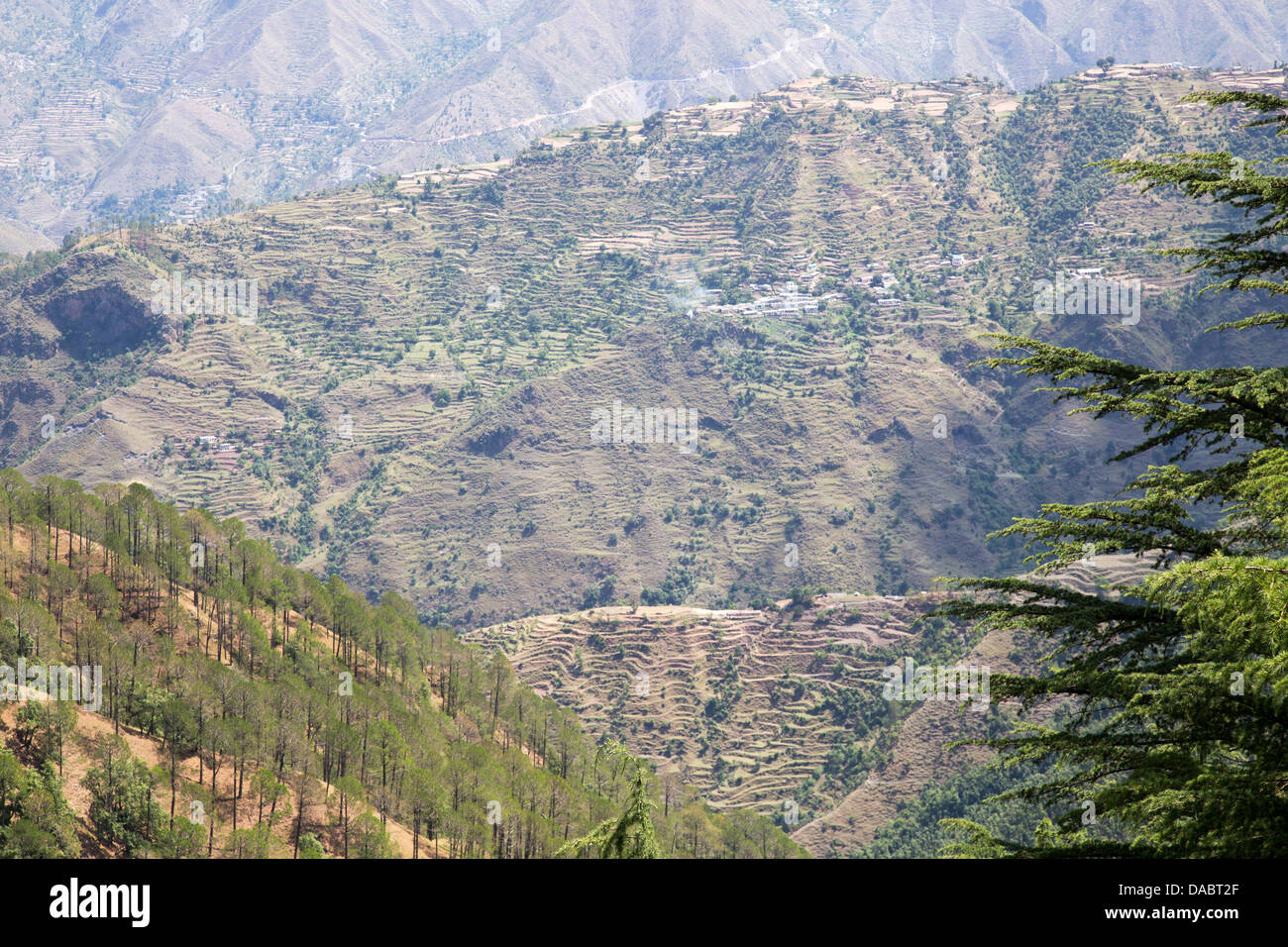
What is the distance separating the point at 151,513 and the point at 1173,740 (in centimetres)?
8382

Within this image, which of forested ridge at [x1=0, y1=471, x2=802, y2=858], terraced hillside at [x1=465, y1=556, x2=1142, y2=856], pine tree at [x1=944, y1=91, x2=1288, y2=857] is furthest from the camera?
terraced hillside at [x1=465, y1=556, x2=1142, y2=856]

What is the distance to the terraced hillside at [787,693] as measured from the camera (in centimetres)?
11738

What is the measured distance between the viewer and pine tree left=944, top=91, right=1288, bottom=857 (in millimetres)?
11953

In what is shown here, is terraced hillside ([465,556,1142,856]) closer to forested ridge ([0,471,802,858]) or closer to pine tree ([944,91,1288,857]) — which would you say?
forested ridge ([0,471,802,858])

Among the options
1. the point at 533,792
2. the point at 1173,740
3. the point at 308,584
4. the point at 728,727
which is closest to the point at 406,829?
the point at 533,792

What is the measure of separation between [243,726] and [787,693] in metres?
86.2

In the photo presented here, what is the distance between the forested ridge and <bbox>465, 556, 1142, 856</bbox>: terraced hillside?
90.5 feet

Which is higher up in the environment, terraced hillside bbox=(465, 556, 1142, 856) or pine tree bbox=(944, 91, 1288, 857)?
pine tree bbox=(944, 91, 1288, 857)

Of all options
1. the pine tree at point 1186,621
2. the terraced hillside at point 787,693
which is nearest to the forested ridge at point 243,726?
the terraced hillside at point 787,693

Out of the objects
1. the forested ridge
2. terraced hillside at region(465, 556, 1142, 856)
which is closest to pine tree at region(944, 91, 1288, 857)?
the forested ridge

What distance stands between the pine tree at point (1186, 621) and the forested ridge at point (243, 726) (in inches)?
1206

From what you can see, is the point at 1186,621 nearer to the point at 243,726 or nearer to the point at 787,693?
the point at 243,726

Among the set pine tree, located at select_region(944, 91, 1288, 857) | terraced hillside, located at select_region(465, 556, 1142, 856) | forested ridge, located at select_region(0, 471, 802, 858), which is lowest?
terraced hillside, located at select_region(465, 556, 1142, 856)
